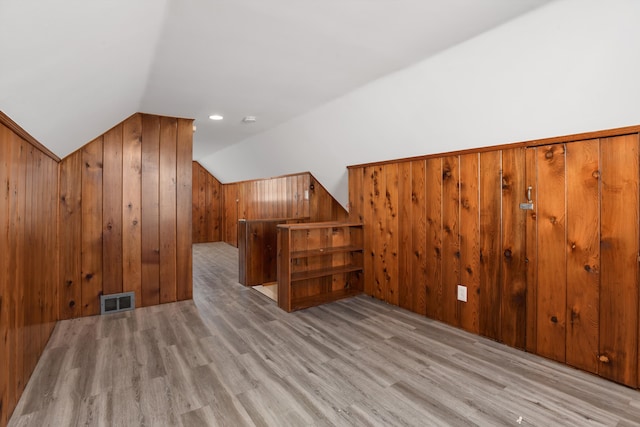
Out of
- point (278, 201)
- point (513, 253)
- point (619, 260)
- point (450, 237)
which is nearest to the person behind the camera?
point (619, 260)

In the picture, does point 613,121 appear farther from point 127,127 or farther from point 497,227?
point 127,127

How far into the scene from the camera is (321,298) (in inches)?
138

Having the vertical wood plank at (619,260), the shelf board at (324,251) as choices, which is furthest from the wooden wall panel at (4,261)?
the vertical wood plank at (619,260)

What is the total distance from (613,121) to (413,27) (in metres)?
1.27

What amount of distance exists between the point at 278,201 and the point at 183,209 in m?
2.63

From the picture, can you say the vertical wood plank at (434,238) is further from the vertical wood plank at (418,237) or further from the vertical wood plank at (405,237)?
the vertical wood plank at (405,237)

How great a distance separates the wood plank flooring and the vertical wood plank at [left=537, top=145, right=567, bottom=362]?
18cm

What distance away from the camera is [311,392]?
6.07 ft

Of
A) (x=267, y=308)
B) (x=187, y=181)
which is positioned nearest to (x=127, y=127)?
(x=187, y=181)

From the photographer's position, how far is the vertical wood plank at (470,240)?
104 inches

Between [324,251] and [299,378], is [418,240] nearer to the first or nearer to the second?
[324,251]

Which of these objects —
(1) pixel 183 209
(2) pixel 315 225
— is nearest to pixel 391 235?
(2) pixel 315 225

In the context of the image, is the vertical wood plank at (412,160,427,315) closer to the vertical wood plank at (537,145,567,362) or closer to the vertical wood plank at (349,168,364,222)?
the vertical wood plank at (349,168,364,222)

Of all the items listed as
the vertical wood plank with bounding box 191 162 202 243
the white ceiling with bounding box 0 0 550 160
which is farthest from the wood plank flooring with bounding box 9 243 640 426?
the vertical wood plank with bounding box 191 162 202 243
